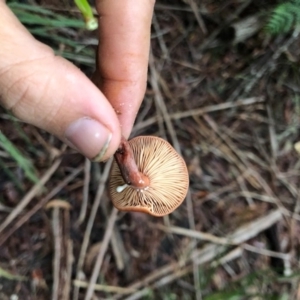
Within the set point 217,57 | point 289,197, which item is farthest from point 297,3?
point 289,197

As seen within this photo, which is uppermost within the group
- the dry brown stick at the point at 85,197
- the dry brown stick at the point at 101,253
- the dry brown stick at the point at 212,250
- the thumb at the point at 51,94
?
the thumb at the point at 51,94

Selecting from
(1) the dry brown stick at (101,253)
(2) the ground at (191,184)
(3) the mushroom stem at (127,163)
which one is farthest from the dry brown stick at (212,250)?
(3) the mushroom stem at (127,163)

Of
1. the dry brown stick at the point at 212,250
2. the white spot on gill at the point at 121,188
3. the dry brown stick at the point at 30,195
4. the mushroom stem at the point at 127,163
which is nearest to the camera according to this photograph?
the mushroom stem at the point at 127,163

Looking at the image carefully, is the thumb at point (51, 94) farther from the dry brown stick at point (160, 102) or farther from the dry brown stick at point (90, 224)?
the dry brown stick at point (160, 102)

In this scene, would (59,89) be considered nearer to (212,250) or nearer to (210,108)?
(210,108)

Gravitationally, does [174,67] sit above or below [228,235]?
above

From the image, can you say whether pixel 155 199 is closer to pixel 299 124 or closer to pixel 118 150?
pixel 118 150
